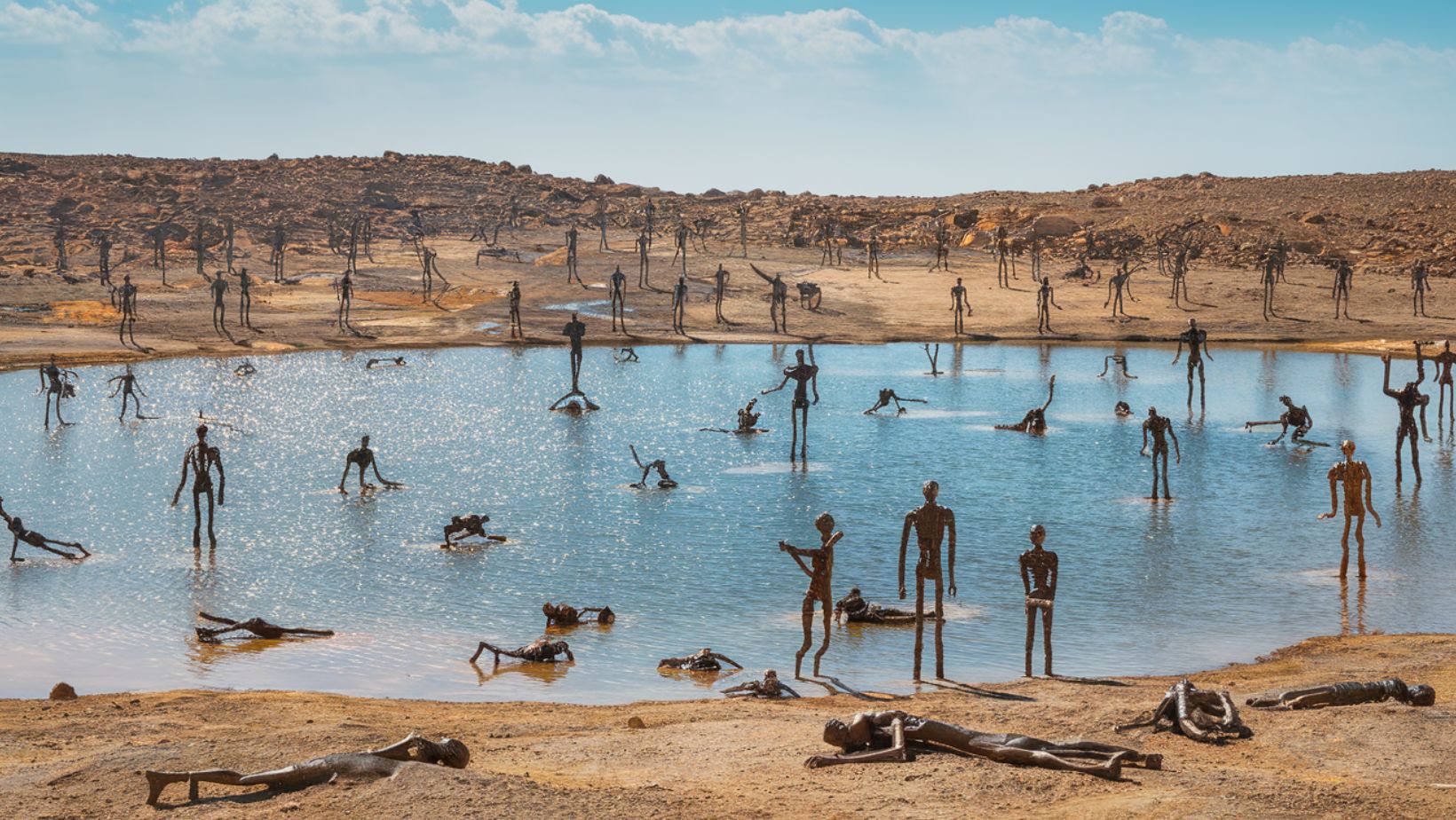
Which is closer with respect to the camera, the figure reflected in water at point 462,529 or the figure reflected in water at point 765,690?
the figure reflected in water at point 765,690

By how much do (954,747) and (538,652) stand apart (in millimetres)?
7143

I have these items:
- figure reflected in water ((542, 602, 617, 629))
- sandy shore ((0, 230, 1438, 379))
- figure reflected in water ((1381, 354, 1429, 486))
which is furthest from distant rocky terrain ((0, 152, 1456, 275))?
figure reflected in water ((542, 602, 617, 629))

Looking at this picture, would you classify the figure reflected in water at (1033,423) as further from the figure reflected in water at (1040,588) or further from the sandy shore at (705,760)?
the sandy shore at (705,760)

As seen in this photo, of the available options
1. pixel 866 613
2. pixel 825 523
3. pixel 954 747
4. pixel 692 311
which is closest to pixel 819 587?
pixel 825 523

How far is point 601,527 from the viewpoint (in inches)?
993

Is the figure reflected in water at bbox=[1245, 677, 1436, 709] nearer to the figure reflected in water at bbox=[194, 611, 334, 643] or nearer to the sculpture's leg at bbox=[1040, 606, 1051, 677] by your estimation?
the sculpture's leg at bbox=[1040, 606, 1051, 677]

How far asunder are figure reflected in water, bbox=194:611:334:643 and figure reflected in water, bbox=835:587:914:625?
21.8 feet

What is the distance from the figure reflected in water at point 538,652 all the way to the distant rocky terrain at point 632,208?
64.5 metres

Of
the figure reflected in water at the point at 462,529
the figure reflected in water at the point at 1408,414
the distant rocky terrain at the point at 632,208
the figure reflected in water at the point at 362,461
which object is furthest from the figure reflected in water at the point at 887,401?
the distant rocky terrain at the point at 632,208

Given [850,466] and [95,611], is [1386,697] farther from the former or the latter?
[850,466]

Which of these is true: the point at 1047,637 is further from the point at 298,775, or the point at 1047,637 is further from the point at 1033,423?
the point at 1033,423

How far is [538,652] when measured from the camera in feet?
54.1

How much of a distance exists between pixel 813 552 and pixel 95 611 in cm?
1025

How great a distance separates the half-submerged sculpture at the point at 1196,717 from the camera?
11.4 m
